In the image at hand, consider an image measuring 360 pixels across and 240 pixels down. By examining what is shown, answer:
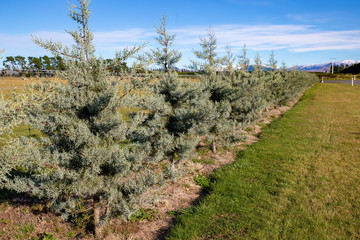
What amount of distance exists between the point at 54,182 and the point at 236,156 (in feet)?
21.2

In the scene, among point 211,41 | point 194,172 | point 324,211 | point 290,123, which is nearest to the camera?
point 324,211

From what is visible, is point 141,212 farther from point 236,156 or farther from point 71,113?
point 236,156

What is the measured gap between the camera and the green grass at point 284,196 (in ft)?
14.6

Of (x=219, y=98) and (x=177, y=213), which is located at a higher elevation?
(x=219, y=98)

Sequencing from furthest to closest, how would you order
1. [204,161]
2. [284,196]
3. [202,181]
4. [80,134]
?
1. [204,161]
2. [202,181]
3. [284,196]
4. [80,134]

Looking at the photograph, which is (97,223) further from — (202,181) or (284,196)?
(284,196)

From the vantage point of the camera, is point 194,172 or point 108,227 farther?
point 194,172

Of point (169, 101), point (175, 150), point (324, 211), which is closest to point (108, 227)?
point (175, 150)

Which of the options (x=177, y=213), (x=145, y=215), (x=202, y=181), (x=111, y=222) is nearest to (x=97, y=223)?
(x=111, y=222)

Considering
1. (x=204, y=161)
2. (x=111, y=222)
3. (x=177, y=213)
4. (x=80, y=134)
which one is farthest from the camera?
(x=204, y=161)

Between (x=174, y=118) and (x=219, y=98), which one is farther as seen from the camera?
(x=219, y=98)

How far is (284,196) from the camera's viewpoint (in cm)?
564

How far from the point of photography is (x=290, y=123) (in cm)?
1384

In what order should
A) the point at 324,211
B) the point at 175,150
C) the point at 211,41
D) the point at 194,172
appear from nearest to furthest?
the point at 324,211 < the point at 175,150 < the point at 194,172 < the point at 211,41
